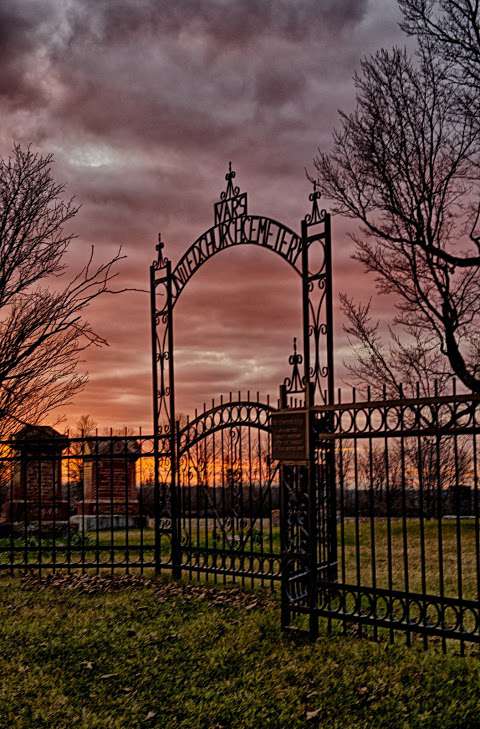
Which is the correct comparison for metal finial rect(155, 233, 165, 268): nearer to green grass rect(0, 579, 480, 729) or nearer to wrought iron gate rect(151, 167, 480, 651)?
wrought iron gate rect(151, 167, 480, 651)

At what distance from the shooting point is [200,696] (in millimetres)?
5418

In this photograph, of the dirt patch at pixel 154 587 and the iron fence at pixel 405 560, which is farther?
the dirt patch at pixel 154 587

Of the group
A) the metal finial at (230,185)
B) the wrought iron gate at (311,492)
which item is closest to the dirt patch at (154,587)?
the wrought iron gate at (311,492)

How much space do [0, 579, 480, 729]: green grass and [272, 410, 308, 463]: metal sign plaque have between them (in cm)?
166

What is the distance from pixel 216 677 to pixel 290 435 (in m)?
2.27

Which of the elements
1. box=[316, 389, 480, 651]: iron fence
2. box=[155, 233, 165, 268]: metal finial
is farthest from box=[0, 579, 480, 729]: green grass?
box=[155, 233, 165, 268]: metal finial

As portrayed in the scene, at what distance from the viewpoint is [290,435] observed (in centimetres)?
684

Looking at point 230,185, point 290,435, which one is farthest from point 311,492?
point 230,185

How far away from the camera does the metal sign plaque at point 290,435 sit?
22.1 feet

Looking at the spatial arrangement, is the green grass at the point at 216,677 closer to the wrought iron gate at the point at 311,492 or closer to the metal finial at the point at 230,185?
the wrought iron gate at the point at 311,492

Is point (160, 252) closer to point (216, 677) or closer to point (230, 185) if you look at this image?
point (230, 185)

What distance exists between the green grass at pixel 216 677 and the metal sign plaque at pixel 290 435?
166 centimetres

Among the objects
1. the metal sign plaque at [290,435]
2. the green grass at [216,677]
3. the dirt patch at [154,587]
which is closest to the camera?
the green grass at [216,677]

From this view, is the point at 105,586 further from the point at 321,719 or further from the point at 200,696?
the point at 321,719
